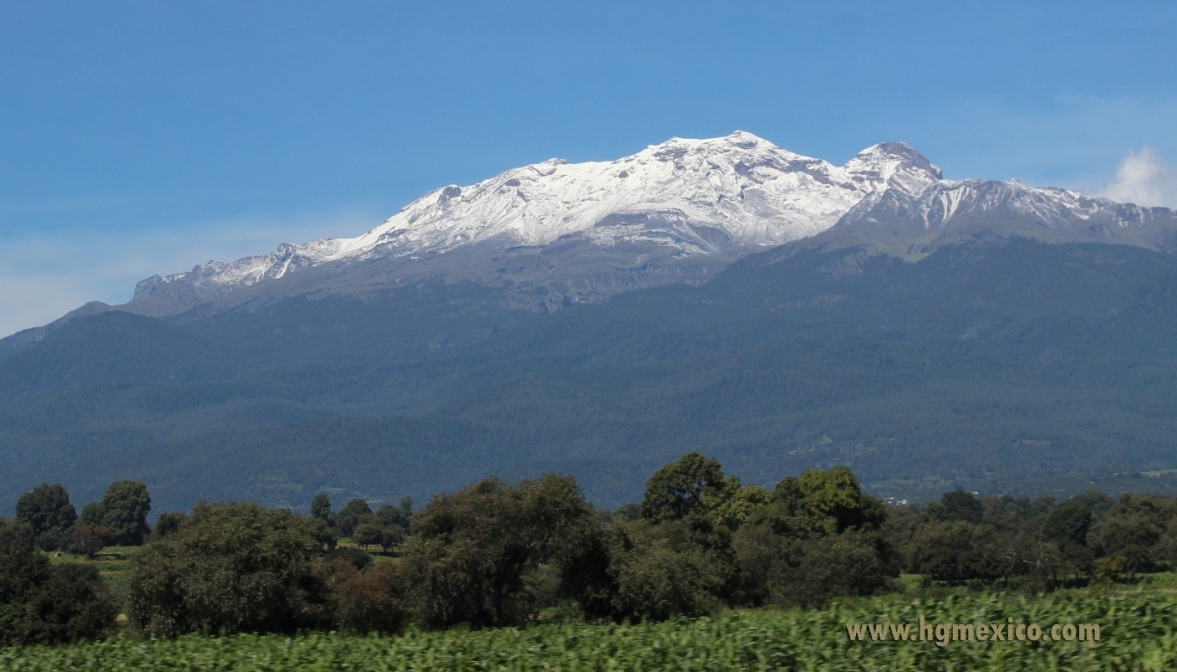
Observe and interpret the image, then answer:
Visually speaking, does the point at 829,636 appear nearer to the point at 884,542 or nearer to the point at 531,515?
the point at 531,515

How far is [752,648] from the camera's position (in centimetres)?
2309

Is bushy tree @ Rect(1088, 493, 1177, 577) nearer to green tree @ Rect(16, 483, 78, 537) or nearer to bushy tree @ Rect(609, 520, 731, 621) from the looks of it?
bushy tree @ Rect(609, 520, 731, 621)

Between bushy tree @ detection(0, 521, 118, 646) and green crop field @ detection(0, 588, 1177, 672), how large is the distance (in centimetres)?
1141

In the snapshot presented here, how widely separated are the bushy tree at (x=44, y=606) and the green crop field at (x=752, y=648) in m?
11.4

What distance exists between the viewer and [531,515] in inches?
1729

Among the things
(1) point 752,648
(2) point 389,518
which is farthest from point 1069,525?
(1) point 752,648

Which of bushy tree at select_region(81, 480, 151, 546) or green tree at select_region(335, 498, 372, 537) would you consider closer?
bushy tree at select_region(81, 480, 151, 546)

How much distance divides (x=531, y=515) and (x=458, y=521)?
2.42m

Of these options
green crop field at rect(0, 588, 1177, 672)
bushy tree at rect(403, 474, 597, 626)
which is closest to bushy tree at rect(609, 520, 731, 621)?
bushy tree at rect(403, 474, 597, 626)

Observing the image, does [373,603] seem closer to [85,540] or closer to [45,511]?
[85,540]

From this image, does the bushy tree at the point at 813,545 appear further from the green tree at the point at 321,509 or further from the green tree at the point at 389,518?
the green tree at the point at 321,509

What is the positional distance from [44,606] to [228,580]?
6001 millimetres

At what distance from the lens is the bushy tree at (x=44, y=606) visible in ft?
129

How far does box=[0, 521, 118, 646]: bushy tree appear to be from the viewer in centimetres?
3934
